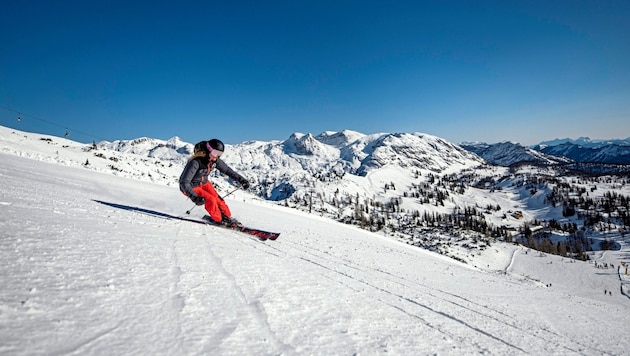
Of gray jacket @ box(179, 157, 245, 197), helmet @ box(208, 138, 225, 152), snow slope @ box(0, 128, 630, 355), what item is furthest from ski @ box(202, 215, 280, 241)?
helmet @ box(208, 138, 225, 152)

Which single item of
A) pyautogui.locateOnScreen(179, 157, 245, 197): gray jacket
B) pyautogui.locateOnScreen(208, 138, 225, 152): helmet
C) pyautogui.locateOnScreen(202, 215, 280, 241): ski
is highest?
pyautogui.locateOnScreen(208, 138, 225, 152): helmet

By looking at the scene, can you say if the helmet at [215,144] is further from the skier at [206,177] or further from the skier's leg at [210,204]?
the skier's leg at [210,204]

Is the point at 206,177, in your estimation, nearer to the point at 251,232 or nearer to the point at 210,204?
the point at 210,204

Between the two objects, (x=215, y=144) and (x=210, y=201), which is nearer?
(x=210, y=201)

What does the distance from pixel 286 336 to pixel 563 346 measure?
443cm

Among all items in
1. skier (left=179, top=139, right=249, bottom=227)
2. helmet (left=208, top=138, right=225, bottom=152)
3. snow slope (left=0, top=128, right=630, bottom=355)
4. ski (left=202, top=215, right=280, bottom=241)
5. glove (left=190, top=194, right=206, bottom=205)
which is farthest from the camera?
helmet (left=208, top=138, right=225, bottom=152)

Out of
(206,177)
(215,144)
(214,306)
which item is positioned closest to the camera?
(214,306)

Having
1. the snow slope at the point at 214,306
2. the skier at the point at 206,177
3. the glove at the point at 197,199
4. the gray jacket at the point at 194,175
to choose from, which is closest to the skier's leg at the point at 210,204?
the skier at the point at 206,177

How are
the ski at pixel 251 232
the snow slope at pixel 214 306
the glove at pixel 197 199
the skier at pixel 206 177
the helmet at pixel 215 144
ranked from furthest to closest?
the helmet at pixel 215 144 → the skier at pixel 206 177 → the glove at pixel 197 199 → the ski at pixel 251 232 → the snow slope at pixel 214 306

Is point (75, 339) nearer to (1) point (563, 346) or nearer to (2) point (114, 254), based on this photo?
(2) point (114, 254)

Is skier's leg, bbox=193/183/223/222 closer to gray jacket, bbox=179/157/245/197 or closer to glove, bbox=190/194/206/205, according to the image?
gray jacket, bbox=179/157/245/197

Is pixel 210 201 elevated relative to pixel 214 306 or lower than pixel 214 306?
elevated

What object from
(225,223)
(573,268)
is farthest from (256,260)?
(573,268)

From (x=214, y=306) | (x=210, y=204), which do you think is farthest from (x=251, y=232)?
(x=214, y=306)
